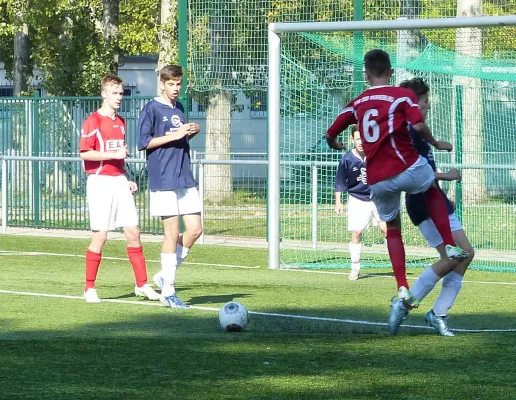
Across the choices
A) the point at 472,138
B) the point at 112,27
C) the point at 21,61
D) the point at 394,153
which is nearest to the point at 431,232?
the point at 394,153

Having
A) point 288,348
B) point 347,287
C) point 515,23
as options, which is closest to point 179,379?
point 288,348

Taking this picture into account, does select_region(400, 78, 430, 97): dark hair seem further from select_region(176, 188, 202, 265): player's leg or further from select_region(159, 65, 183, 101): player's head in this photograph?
select_region(176, 188, 202, 265): player's leg

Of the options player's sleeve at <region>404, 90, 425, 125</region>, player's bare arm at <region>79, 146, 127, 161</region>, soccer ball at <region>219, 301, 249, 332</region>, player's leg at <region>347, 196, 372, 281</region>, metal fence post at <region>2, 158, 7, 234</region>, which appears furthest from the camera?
metal fence post at <region>2, 158, 7, 234</region>

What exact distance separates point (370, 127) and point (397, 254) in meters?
0.94

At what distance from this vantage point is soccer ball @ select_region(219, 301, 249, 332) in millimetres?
8656

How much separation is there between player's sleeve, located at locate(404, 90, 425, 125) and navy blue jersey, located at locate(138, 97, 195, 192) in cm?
259

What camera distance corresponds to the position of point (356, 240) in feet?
45.1

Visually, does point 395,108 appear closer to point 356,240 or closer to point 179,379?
point 179,379

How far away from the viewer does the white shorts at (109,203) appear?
10.6 meters

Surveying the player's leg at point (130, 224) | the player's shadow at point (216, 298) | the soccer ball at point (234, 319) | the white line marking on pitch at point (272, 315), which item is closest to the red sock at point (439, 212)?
the white line marking on pitch at point (272, 315)

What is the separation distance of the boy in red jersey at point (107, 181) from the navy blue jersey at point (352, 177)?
136 inches

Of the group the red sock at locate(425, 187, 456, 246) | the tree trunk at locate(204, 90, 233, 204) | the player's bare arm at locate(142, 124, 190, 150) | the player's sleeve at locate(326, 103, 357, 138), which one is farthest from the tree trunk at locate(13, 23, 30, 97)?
the red sock at locate(425, 187, 456, 246)

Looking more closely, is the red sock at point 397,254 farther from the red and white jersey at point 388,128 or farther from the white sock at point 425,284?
the red and white jersey at point 388,128

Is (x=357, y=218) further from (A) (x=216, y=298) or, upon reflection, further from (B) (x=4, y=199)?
(B) (x=4, y=199)
